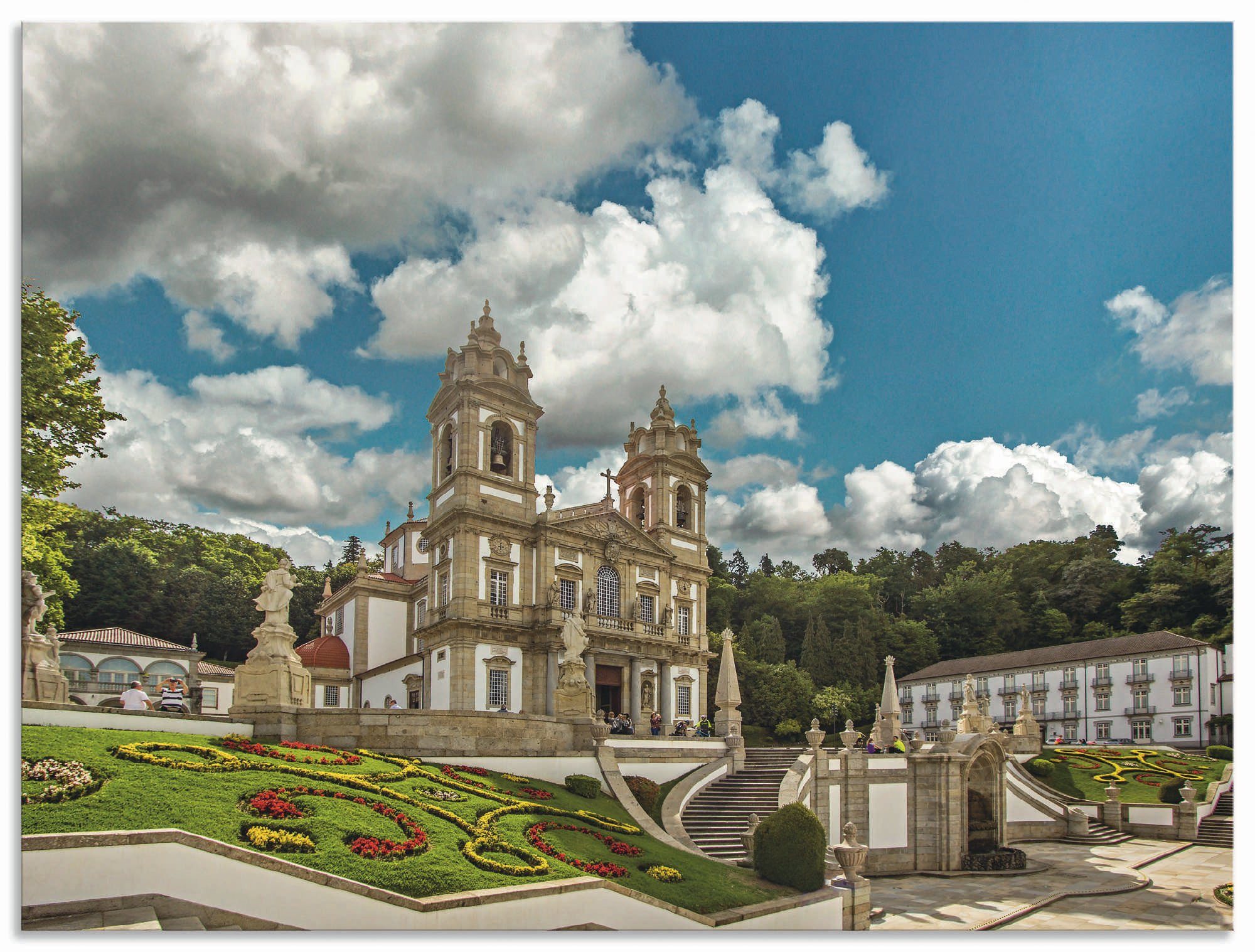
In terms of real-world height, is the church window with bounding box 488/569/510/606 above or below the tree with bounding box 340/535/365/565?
below

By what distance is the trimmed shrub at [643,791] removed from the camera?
19.5 m

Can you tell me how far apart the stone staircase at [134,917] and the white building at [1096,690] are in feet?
91.4

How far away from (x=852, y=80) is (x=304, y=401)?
9.79 m

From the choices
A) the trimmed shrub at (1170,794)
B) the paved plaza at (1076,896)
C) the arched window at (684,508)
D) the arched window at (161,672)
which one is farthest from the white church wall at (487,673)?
the trimmed shrub at (1170,794)

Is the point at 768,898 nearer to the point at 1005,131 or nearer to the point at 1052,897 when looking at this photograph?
the point at 1052,897

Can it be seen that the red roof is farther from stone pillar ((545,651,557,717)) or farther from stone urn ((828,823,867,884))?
stone urn ((828,823,867,884))

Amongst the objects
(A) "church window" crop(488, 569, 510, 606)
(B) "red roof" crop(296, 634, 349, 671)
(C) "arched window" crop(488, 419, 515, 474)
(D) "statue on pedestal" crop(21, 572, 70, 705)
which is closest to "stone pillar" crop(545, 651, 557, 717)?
(A) "church window" crop(488, 569, 510, 606)

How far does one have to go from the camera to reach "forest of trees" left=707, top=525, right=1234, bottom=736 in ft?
123

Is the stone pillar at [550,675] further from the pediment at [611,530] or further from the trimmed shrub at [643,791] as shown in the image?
the trimmed shrub at [643,791]

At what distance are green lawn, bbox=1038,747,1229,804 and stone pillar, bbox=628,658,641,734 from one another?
14.6m

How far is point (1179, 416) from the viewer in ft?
45.6

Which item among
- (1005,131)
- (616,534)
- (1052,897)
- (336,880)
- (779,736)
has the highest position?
(1005,131)

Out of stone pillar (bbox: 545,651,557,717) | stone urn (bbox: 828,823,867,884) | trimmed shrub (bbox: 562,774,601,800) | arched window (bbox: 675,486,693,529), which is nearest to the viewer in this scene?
stone urn (bbox: 828,823,867,884)

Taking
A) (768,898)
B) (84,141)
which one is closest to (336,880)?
(768,898)
